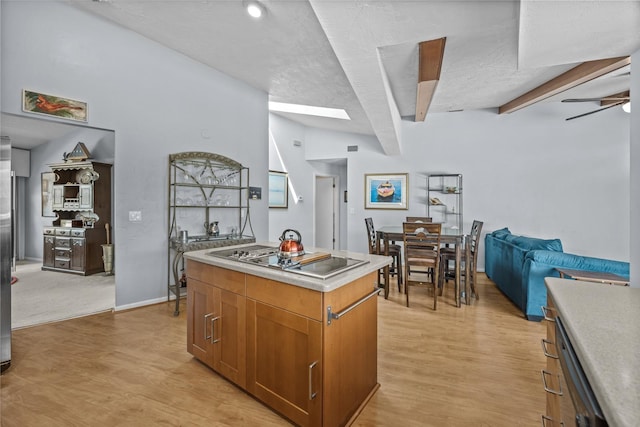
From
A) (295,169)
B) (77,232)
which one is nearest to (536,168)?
(295,169)

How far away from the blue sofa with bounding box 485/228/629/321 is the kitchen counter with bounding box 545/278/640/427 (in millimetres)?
1970

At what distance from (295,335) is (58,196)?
5.36m

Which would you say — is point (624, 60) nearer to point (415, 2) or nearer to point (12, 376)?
point (415, 2)

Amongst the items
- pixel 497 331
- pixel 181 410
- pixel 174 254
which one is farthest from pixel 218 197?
pixel 497 331

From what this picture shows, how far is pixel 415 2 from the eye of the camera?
1689 millimetres

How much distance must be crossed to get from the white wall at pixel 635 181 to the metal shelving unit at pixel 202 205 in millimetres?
3688

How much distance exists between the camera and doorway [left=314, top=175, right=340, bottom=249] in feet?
25.3

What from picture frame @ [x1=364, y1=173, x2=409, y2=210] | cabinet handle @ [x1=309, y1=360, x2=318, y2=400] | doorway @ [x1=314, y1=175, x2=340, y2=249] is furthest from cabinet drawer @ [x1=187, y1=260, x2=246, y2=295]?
doorway @ [x1=314, y1=175, x2=340, y2=249]

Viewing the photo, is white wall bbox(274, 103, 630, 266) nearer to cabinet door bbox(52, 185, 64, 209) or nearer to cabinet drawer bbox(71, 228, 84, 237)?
cabinet drawer bbox(71, 228, 84, 237)

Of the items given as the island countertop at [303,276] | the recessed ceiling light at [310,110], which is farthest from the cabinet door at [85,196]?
the island countertop at [303,276]

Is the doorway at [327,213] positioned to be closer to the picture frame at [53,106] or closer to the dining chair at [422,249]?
the dining chair at [422,249]

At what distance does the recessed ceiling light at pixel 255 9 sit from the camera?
2.55 m

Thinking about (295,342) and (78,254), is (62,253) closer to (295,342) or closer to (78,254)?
(78,254)

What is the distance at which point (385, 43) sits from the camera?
2.08 meters
